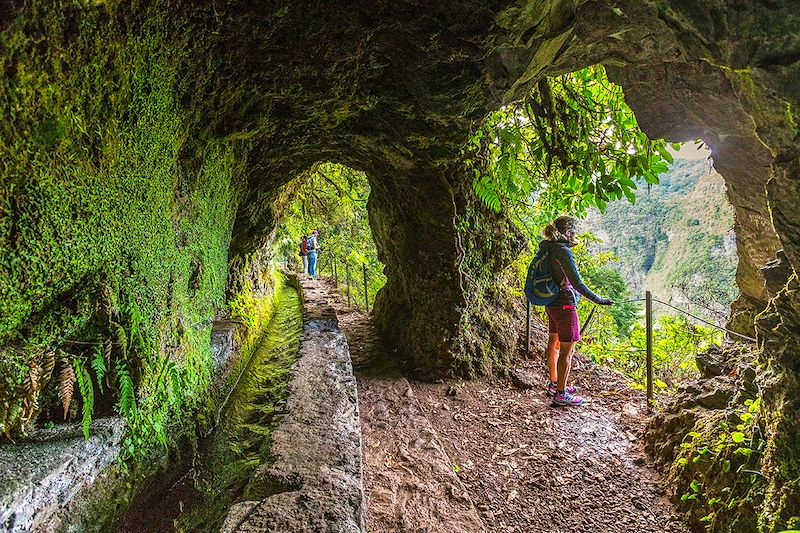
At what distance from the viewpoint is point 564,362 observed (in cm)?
507

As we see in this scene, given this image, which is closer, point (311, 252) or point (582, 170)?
point (582, 170)

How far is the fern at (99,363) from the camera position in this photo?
6.25 ft

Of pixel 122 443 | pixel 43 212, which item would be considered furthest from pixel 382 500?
pixel 43 212

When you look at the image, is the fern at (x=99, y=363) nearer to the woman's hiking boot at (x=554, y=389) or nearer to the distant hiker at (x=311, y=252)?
the woman's hiking boot at (x=554, y=389)

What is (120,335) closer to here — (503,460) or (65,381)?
(65,381)

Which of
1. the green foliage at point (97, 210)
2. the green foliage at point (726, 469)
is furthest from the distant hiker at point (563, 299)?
the green foliage at point (97, 210)

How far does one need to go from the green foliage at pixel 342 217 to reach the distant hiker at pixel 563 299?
4.94m

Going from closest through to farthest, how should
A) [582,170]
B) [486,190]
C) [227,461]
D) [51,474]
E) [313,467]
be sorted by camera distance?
[51,474] → [313,467] → [227,461] → [582,170] → [486,190]

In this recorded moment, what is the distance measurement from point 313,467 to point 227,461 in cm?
84

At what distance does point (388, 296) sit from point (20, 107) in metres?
6.39

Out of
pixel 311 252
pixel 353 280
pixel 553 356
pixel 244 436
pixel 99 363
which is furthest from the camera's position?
pixel 311 252

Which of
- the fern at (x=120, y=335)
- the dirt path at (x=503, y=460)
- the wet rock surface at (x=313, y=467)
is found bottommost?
the dirt path at (x=503, y=460)

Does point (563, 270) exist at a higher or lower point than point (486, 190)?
lower

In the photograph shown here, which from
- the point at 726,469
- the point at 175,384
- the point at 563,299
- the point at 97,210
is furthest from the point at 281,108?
the point at 726,469
